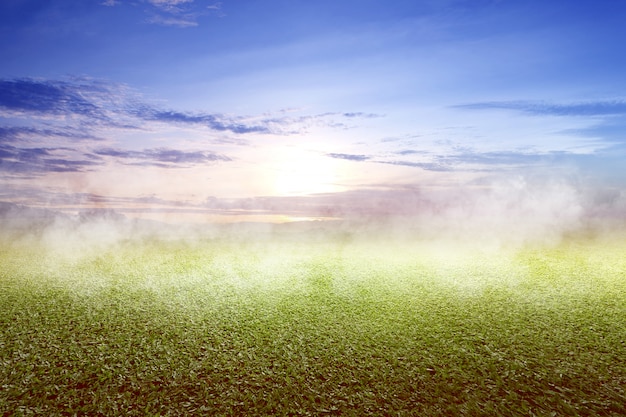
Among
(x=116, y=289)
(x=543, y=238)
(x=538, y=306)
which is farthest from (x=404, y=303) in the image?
(x=543, y=238)

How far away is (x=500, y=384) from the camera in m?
5.19

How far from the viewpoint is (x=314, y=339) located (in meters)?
6.55

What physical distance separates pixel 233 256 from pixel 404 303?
720cm

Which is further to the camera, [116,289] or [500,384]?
[116,289]

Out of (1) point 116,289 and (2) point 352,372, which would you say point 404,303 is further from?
(1) point 116,289

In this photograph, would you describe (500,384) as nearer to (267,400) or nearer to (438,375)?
(438,375)

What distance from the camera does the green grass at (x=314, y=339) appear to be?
4.82m

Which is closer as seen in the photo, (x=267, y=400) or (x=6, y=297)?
(x=267, y=400)

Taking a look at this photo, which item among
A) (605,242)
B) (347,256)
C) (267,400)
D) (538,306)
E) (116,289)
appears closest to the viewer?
(267,400)

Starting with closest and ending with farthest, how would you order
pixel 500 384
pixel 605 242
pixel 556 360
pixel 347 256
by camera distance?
1. pixel 500 384
2. pixel 556 360
3. pixel 347 256
4. pixel 605 242

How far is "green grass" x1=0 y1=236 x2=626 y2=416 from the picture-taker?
4.82m

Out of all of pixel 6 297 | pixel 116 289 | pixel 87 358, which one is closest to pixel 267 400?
pixel 87 358

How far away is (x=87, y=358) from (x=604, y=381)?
24.2 ft

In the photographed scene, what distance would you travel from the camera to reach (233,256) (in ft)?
45.1
